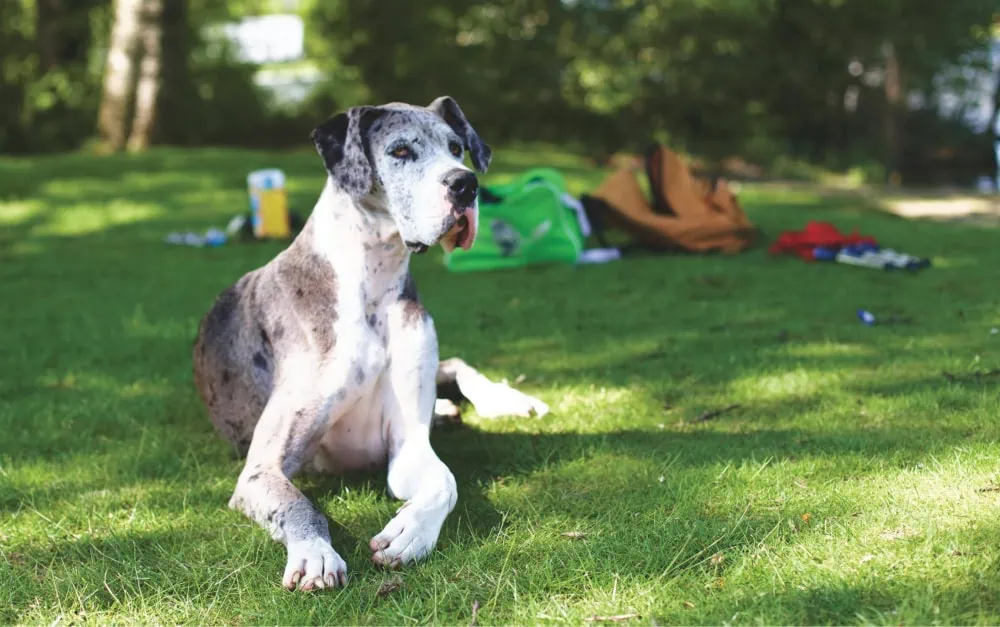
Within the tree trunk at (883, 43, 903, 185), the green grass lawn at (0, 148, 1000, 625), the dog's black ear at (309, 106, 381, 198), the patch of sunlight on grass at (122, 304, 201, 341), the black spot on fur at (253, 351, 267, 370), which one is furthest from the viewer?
the tree trunk at (883, 43, 903, 185)

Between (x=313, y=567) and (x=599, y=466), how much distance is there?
1347mm

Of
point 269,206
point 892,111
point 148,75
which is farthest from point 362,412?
point 892,111

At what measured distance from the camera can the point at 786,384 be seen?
510cm

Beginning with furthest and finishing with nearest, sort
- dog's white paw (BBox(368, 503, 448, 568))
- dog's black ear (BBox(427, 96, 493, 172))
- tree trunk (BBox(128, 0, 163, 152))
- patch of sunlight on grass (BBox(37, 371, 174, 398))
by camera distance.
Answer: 1. tree trunk (BBox(128, 0, 163, 152))
2. patch of sunlight on grass (BBox(37, 371, 174, 398))
3. dog's black ear (BBox(427, 96, 493, 172))
4. dog's white paw (BBox(368, 503, 448, 568))

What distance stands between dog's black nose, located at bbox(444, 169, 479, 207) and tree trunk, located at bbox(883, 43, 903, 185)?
18.1m

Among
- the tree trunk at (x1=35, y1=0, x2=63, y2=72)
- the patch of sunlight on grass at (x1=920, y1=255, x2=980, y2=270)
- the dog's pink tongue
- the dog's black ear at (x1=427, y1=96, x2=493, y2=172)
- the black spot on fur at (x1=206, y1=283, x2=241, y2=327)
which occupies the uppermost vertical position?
the tree trunk at (x1=35, y1=0, x2=63, y2=72)

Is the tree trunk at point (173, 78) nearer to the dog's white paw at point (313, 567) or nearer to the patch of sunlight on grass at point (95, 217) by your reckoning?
the patch of sunlight on grass at point (95, 217)

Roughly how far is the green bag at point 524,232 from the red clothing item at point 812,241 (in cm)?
177

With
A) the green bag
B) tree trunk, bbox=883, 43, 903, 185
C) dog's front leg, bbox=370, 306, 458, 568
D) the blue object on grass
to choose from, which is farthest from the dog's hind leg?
tree trunk, bbox=883, 43, 903, 185

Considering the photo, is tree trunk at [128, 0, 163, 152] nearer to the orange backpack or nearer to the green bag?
the green bag

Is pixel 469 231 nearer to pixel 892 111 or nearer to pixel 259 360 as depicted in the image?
pixel 259 360

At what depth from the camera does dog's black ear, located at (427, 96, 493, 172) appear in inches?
152

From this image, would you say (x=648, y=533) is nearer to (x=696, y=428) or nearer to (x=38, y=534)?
(x=696, y=428)

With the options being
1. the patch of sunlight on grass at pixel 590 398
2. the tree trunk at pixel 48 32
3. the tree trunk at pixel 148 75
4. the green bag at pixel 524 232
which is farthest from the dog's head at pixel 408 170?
the tree trunk at pixel 48 32
